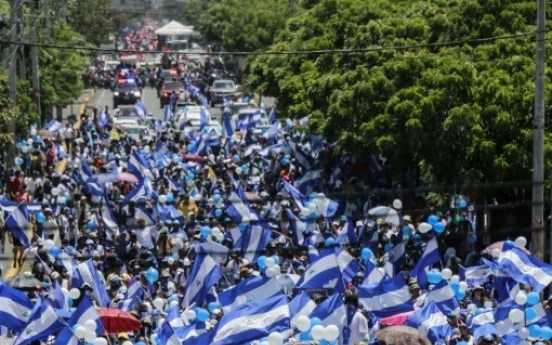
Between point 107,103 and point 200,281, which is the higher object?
point 200,281

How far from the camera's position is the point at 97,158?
32875mm

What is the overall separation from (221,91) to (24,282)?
33.8 meters

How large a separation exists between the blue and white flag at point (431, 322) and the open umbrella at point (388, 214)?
428cm

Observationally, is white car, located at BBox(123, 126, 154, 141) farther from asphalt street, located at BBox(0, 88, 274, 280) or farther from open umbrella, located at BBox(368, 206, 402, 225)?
open umbrella, located at BBox(368, 206, 402, 225)

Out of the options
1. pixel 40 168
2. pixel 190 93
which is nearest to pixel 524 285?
pixel 40 168

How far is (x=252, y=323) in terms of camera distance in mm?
16469

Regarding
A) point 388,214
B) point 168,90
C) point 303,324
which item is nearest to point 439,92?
point 388,214

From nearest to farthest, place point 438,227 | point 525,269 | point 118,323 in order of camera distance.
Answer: point 118,323 → point 525,269 → point 438,227

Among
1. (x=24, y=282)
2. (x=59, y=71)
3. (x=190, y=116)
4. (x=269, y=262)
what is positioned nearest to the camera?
(x=269, y=262)

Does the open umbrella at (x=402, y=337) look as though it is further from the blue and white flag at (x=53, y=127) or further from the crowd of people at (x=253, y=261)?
the blue and white flag at (x=53, y=127)

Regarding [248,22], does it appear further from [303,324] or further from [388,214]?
[303,324]

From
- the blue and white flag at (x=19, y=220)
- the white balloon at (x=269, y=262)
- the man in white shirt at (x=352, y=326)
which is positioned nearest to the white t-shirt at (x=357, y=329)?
the man in white shirt at (x=352, y=326)

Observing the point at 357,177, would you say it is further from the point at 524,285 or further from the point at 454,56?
the point at 524,285

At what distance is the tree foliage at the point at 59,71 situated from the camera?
4128 centimetres
